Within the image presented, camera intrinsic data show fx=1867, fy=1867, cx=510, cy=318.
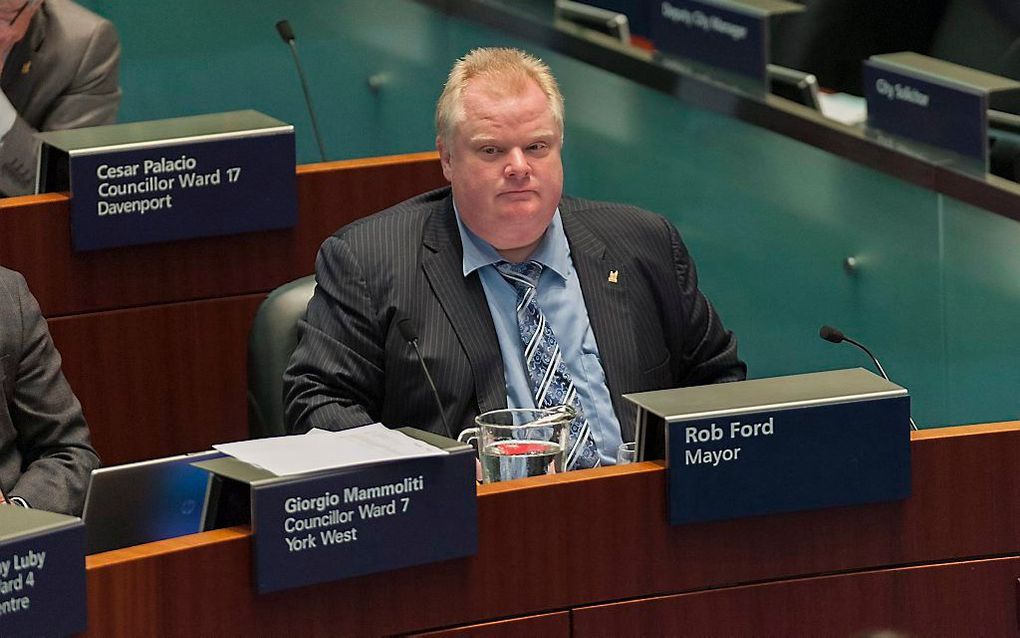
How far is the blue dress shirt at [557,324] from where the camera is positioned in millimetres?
2520

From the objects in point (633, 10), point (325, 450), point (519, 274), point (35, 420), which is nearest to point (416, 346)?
point (519, 274)

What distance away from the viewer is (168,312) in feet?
10.3

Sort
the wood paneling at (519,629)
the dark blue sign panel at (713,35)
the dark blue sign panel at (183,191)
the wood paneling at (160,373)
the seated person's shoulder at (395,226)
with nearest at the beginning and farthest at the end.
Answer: the wood paneling at (519,629) → the seated person's shoulder at (395,226) → the dark blue sign panel at (183,191) → the wood paneling at (160,373) → the dark blue sign panel at (713,35)

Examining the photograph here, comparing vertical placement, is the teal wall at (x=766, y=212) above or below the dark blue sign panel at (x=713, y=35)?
below

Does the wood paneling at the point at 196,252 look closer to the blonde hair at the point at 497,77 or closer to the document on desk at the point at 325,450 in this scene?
the blonde hair at the point at 497,77

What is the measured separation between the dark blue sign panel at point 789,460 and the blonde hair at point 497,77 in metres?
0.84

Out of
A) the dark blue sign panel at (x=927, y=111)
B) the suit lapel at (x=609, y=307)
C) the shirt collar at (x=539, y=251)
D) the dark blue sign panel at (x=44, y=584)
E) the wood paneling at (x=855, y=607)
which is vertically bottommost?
the wood paneling at (x=855, y=607)

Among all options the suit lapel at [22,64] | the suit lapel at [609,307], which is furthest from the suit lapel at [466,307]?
the suit lapel at [22,64]

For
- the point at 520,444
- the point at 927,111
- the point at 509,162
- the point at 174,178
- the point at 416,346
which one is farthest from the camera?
the point at 927,111

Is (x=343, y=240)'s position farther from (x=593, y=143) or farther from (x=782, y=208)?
(x=593, y=143)

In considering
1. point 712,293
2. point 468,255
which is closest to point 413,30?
point 712,293

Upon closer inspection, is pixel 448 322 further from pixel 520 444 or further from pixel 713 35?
pixel 713 35

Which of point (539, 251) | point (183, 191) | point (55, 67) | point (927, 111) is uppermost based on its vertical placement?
point (55, 67)

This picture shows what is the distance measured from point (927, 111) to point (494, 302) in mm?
1276
